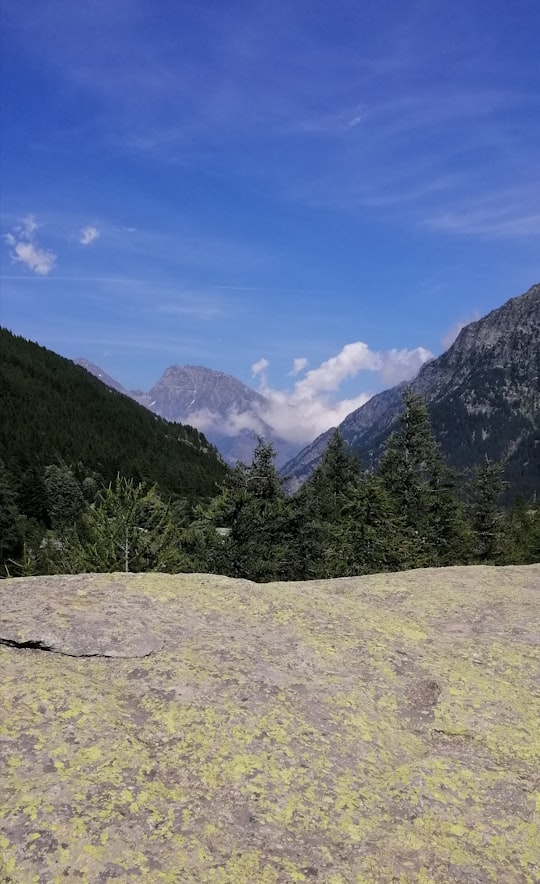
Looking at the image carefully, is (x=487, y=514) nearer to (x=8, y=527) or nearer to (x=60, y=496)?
(x=8, y=527)

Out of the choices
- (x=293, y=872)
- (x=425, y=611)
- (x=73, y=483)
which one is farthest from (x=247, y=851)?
(x=73, y=483)

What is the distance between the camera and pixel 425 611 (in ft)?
40.5

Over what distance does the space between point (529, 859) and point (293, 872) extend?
2705 millimetres

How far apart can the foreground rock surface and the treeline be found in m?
18.6

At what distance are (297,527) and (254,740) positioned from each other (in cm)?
3793

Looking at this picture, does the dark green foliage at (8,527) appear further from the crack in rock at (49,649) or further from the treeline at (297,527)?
the crack in rock at (49,649)

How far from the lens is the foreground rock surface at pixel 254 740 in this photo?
544 centimetres

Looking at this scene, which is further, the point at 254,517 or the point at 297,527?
the point at 297,527

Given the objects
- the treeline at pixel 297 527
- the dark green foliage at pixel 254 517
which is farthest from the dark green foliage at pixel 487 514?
the dark green foliage at pixel 254 517

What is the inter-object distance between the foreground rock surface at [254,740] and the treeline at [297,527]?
1859 centimetres

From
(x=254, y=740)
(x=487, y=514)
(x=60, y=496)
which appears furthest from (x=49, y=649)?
(x=60, y=496)

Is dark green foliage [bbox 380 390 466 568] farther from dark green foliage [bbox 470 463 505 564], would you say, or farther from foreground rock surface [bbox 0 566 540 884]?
foreground rock surface [bbox 0 566 540 884]

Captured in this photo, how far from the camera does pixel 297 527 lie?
1763 inches

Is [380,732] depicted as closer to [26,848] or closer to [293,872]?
[293,872]
